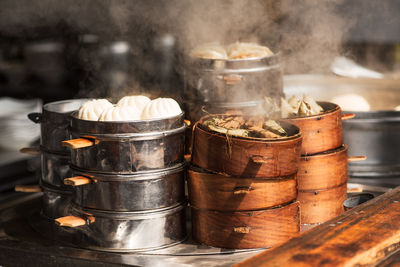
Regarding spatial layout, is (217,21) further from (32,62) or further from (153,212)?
(32,62)

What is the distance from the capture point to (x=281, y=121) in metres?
→ 2.17

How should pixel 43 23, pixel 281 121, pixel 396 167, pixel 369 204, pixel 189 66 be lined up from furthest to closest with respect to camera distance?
1. pixel 43 23
2. pixel 396 167
3. pixel 189 66
4. pixel 281 121
5. pixel 369 204

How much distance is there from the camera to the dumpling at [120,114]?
1.98 m

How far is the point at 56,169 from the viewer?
2.36 m

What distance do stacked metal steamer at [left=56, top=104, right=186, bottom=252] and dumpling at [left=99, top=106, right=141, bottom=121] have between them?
0.05 m

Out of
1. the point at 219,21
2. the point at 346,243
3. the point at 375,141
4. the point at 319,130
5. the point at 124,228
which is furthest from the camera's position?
the point at 219,21

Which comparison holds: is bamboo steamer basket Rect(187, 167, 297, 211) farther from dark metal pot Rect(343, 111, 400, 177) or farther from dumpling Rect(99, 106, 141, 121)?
dark metal pot Rect(343, 111, 400, 177)

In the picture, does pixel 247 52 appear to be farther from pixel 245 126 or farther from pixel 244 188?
pixel 244 188

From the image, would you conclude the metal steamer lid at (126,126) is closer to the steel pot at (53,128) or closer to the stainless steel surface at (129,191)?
the stainless steel surface at (129,191)

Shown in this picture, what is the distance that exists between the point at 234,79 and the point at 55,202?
98cm

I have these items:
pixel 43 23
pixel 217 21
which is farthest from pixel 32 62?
pixel 217 21

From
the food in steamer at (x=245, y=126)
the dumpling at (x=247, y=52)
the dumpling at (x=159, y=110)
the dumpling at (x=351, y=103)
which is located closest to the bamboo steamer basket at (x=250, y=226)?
the food in steamer at (x=245, y=126)

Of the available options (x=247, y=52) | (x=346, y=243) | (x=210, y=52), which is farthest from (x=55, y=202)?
(x=346, y=243)

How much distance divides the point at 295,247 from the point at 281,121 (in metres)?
0.82
